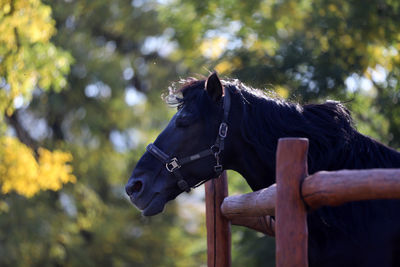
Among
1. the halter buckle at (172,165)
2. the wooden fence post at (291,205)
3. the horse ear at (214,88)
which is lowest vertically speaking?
the wooden fence post at (291,205)

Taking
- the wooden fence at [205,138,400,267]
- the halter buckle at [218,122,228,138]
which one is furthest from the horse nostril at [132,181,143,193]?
the wooden fence at [205,138,400,267]

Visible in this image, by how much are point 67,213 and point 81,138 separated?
2.13m

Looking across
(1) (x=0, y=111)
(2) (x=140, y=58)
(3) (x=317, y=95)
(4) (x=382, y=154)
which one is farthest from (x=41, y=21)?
(2) (x=140, y=58)

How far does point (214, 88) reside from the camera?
320cm

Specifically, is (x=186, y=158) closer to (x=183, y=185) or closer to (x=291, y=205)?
(x=183, y=185)

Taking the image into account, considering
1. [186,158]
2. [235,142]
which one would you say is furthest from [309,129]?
[186,158]

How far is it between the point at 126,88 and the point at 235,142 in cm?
1347

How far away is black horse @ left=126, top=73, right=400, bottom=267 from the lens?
2.98 meters

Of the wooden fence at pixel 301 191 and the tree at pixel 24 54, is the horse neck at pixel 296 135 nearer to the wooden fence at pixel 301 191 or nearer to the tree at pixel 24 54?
the wooden fence at pixel 301 191

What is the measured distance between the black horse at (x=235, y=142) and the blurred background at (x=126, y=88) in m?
0.51

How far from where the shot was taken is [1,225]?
12906mm

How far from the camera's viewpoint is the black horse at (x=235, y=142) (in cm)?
298

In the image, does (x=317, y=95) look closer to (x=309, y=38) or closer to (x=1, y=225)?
(x=309, y=38)

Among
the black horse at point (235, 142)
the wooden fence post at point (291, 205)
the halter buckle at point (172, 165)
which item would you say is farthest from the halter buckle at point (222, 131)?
the wooden fence post at point (291, 205)
